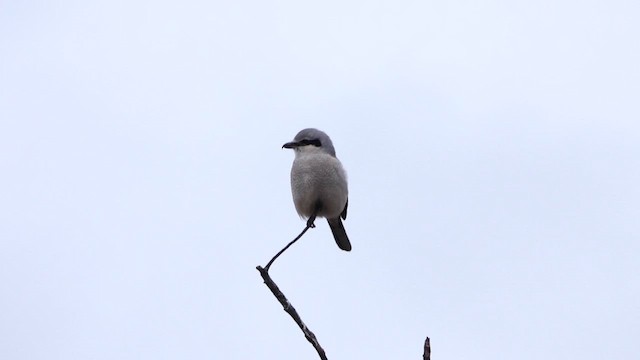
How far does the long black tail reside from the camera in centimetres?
753

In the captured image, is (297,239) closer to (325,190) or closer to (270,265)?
(270,265)

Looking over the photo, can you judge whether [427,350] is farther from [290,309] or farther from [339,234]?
[339,234]

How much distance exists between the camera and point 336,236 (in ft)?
25.1

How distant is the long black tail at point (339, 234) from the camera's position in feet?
24.7

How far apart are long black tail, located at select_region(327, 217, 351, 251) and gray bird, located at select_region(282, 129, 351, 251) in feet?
5.32

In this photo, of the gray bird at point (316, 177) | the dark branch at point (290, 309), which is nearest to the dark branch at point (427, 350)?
the dark branch at point (290, 309)

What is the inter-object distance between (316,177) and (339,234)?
2098 millimetres

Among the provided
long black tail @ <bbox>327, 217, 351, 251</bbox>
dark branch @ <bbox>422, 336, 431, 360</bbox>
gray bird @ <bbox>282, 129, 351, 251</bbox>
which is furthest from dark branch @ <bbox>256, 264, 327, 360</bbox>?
long black tail @ <bbox>327, 217, 351, 251</bbox>

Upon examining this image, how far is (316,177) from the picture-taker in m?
5.61

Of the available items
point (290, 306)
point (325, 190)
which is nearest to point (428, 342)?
point (290, 306)

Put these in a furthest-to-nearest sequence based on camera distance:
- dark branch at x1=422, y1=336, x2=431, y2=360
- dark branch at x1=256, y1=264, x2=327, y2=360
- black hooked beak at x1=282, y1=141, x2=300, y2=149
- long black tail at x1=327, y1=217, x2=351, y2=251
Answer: long black tail at x1=327, y1=217, x2=351, y2=251 < black hooked beak at x1=282, y1=141, x2=300, y2=149 < dark branch at x1=256, y1=264, x2=327, y2=360 < dark branch at x1=422, y1=336, x2=431, y2=360

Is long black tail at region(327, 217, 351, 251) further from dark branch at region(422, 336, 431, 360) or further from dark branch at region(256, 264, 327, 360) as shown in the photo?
dark branch at region(422, 336, 431, 360)

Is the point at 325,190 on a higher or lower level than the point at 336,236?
higher

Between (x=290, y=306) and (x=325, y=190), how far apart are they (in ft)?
6.71
